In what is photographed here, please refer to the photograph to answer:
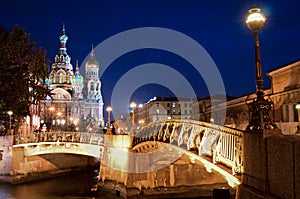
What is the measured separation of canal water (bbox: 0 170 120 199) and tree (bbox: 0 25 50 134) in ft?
23.4

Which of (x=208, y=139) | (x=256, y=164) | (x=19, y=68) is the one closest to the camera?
(x=256, y=164)

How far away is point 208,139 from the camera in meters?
14.6

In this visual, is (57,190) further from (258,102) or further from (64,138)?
(258,102)

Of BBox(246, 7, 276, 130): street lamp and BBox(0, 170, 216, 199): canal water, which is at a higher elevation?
BBox(246, 7, 276, 130): street lamp

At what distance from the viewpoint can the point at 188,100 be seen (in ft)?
332

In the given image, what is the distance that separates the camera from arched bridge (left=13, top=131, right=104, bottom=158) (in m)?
32.2

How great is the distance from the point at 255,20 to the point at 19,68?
850 inches

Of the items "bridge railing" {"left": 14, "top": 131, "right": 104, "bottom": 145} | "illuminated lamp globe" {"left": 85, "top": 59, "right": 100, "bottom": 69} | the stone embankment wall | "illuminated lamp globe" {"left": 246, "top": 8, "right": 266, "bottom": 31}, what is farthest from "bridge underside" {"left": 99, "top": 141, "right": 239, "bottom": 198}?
"illuminated lamp globe" {"left": 85, "top": 59, "right": 100, "bottom": 69}

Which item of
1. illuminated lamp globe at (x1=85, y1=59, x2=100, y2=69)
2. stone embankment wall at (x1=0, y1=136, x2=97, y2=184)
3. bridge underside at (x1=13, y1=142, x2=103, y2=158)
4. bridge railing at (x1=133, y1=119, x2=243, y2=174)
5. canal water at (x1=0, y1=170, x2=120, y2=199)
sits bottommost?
canal water at (x1=0, y1=170, x2=120, y2=199)

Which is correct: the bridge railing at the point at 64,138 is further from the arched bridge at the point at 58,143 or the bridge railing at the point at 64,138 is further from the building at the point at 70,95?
the building at the point at 70,95

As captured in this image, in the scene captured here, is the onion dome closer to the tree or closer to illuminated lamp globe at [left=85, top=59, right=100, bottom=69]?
illuminated lamp globe at [left=85, top=59, right=100, bottom=69]

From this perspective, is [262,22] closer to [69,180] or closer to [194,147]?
A: [194,147]

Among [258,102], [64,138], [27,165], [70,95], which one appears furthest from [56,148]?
[70,95]

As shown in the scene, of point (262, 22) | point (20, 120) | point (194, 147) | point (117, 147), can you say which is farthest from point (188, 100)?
point (262, 22)
